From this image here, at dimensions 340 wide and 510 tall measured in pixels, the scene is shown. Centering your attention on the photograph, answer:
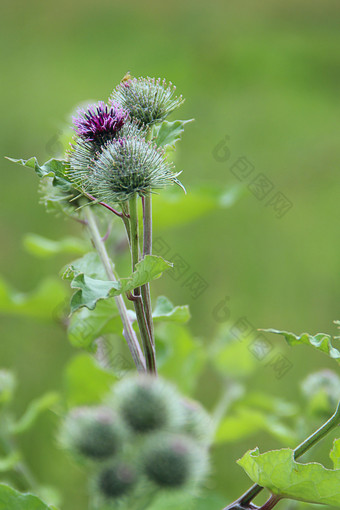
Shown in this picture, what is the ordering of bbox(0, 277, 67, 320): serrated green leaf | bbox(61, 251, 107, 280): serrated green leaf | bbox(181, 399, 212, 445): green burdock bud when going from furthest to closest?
bbox(0, 277, 67, 320): serrated green leaf → bbox(61, 251, 107, 280): serrated green leaf → bbox(181, 399, 212, 445): green burdock bud

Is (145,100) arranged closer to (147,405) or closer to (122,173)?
(122,173)

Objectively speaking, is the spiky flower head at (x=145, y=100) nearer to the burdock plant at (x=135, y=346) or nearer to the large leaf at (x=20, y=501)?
the burdock plant at (x=135, y=346)

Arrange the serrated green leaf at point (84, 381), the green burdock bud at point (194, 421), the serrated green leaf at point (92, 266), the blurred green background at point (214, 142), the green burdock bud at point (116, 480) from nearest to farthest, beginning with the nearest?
the green burdock bud at point (116, 480), the green burdock bud at point (194, 421), the serrated green leaf at point (92, 266), the serrated green leaf at point (84, 381), the blurred green background at point (214, 142)

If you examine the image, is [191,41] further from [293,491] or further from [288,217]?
[293,491]

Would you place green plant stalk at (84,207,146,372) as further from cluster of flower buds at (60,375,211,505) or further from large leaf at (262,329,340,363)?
large leaf at (262,329,340,363)

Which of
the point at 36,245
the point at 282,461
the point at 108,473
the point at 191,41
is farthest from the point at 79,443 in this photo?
the point at 191,41

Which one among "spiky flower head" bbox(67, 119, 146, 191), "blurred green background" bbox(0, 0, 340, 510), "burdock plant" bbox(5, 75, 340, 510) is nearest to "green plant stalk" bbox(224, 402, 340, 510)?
"burdock plant" bbox(5, 75, 340, 510)

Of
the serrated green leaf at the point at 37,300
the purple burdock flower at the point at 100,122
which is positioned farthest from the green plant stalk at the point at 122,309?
the serrated green leaf at the point at 37,300
